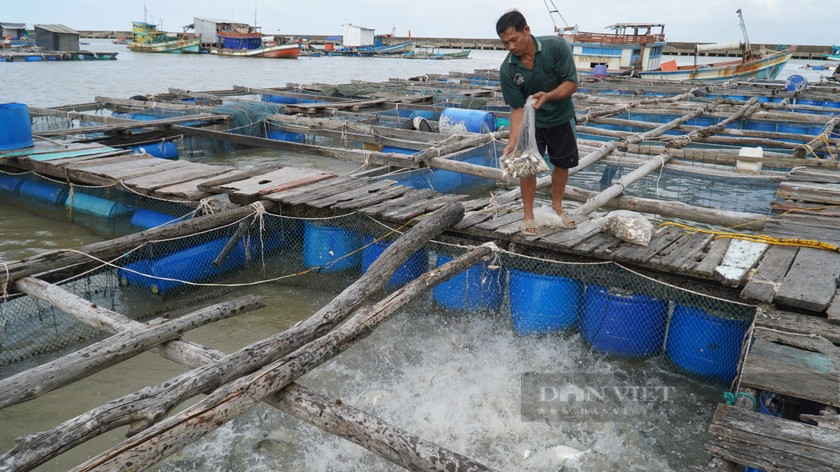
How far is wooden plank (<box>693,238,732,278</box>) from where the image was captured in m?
4.89

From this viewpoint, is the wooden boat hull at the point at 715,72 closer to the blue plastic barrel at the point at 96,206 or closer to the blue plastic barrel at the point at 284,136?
the blue plastic barrel at the point at 284,136

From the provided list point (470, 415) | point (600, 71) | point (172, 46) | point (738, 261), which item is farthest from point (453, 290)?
point (172, 46)

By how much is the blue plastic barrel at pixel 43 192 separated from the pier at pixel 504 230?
0.14 metres

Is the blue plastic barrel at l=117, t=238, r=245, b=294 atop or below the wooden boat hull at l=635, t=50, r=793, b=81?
below

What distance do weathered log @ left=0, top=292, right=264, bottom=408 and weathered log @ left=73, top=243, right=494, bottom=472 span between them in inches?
42.7

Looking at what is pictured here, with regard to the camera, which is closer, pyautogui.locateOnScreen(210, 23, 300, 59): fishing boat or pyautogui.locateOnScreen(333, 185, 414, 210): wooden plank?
pyautogui.locateOnScreen(333, 185, 414, 210): wooden plank

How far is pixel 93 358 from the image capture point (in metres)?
3.76

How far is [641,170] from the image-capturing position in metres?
8.19

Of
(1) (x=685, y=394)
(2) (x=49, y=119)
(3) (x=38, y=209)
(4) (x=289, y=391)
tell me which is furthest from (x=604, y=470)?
(2) (x=49, y=119)

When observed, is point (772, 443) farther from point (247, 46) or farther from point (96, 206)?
point (247, 46)

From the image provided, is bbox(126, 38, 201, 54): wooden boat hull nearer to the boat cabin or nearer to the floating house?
the floating house

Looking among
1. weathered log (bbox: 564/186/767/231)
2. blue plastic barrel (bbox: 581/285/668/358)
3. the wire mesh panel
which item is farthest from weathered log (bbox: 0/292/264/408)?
weathered log (bbox: 564/186/767/231)

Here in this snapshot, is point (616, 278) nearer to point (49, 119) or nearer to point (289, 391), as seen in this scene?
point (289, 391)

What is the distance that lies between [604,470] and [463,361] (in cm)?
173
